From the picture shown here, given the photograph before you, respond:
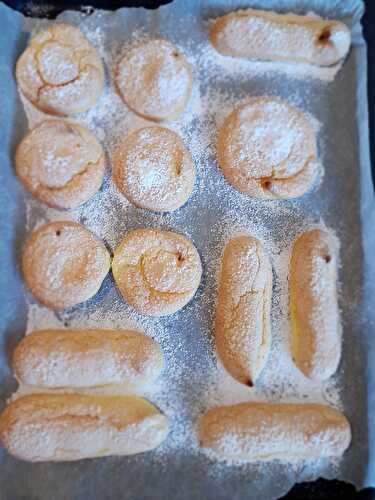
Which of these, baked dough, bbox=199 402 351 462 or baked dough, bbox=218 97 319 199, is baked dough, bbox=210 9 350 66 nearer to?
baked dough, bbox=218 97 319 199

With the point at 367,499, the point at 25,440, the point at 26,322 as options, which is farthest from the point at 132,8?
the point at 367,499

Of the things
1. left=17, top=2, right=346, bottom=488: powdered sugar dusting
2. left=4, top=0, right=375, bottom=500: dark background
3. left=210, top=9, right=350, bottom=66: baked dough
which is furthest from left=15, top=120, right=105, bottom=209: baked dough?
left=210, top=9, right=350, bottom=66: baked dough

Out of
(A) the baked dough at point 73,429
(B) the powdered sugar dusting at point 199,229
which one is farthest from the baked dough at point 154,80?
(A) the baked dough at point 73,429

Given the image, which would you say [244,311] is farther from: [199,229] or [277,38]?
[277,38]

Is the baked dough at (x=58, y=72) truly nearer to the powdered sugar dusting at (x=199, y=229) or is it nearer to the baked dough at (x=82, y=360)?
the powdered sugar dusting at (x=199, y=229)

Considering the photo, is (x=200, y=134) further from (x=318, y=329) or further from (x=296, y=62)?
(x=318, y=329)
